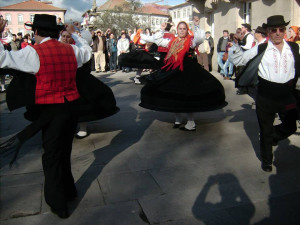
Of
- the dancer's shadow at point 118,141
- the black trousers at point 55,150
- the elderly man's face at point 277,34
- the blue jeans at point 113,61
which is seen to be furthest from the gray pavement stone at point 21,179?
the blue jeans at point 113,61

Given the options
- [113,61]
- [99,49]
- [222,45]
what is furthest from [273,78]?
[113,61]

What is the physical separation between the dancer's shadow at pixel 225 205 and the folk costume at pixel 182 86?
1.95 meters

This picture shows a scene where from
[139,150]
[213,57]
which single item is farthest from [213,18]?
[139,150]

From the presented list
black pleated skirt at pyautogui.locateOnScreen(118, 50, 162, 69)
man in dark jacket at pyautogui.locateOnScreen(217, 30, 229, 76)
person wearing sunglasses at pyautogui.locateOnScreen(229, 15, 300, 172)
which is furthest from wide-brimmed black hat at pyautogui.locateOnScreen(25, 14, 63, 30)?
man in dark jacket at pyautogui.locateOnScreen(217, 30, 229, 76)

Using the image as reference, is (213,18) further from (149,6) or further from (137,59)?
(149,6)

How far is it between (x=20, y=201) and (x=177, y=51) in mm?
3617

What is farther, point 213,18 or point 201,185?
point 213,18

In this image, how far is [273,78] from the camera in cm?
420

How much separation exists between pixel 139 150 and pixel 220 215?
2164mm

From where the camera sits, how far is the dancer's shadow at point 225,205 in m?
3.22

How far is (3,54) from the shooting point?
2980 millimetres

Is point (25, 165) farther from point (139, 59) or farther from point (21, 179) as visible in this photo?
point (139, 59)

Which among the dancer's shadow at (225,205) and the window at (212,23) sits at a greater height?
the window at (212,23)

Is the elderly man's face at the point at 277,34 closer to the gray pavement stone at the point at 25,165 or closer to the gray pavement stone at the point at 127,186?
the gray pavement stone at the point at 127,186
